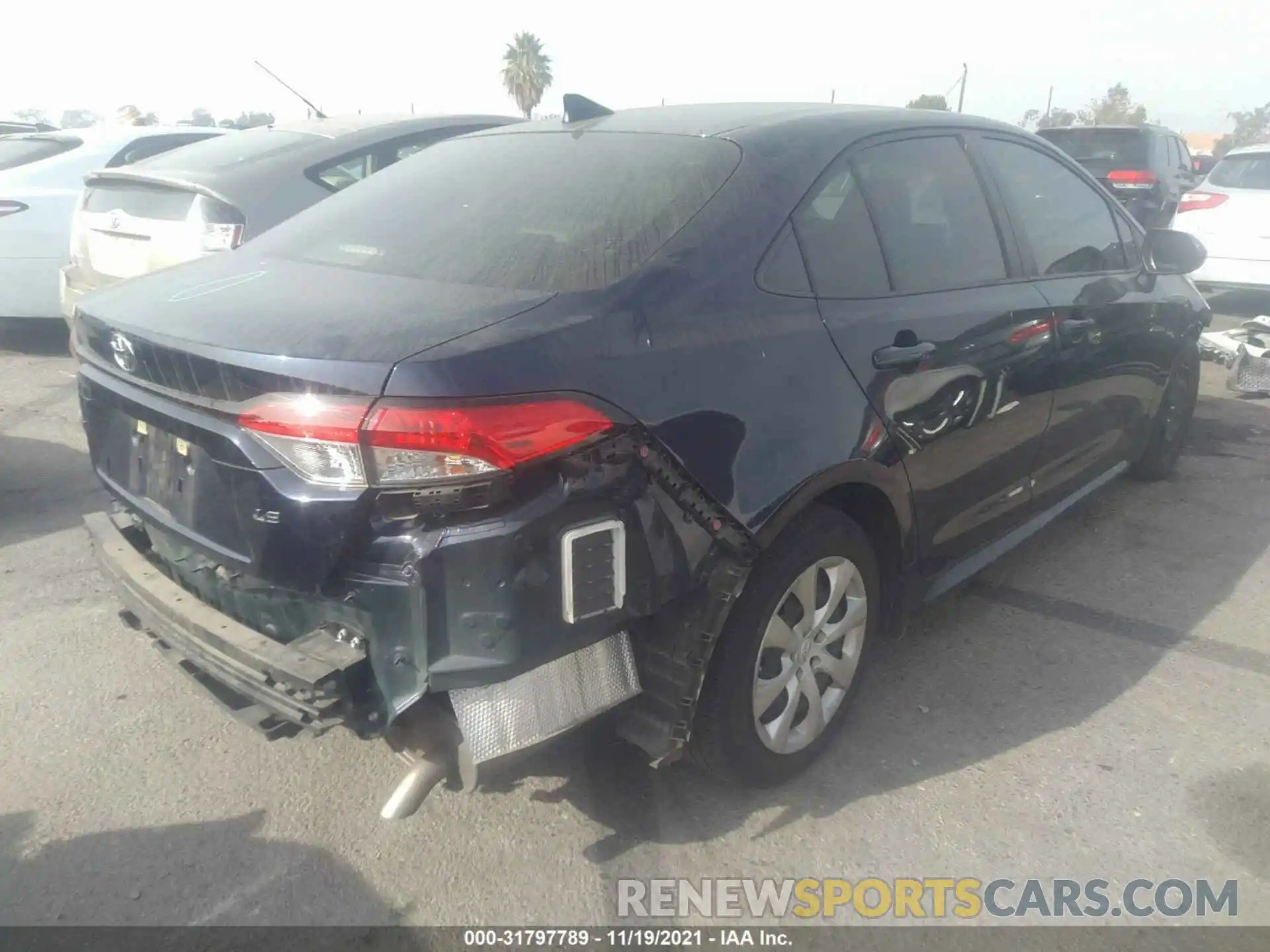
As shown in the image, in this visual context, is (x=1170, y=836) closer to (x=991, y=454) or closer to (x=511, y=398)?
(x=991, y=454)

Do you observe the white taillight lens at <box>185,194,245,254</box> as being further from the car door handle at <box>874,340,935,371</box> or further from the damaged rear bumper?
the car door handle at <box>874,340,935,371</box>

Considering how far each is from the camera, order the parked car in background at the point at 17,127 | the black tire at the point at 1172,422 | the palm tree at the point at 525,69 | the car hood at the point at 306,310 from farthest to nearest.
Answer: the palm tree at the point at 525,69, the parked car in background at the point at 17,127, the black tire at the point at 1172,422, the car hood at the point at 306,310

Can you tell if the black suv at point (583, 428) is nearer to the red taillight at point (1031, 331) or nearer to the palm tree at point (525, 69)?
the red taillight at point (1031, 331)

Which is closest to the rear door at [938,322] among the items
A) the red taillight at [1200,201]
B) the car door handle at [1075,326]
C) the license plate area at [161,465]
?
the car door handle at [1075,326]

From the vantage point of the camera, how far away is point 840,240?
8.78 ft

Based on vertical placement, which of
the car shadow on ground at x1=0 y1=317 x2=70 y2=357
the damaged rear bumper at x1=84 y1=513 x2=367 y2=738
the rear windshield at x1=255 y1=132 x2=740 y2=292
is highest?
the rear windshield at x1=255 y1=132 x2=740 y2=292

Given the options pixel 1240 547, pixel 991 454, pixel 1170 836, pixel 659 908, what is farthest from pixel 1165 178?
pixel 659 908

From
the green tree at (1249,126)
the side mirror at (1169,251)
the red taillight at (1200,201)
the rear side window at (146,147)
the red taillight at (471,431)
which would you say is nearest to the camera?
the red taillight at (471,431)

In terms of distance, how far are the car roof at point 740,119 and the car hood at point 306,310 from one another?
3.21ft

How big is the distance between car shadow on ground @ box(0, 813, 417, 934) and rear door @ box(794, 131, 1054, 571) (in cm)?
181

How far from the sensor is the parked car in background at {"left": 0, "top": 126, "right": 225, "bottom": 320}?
6.89 metres

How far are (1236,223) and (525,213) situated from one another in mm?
8475

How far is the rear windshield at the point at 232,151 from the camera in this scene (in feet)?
17.7

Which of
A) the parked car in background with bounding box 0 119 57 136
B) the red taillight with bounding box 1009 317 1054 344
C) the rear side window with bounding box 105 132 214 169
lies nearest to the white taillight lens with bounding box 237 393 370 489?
the red taillight with bounding box 1009 317 1054 344
